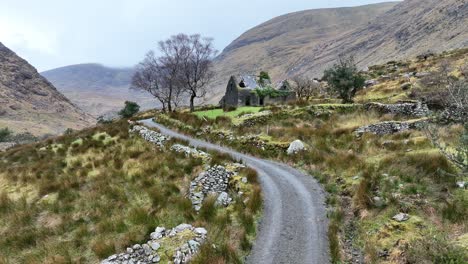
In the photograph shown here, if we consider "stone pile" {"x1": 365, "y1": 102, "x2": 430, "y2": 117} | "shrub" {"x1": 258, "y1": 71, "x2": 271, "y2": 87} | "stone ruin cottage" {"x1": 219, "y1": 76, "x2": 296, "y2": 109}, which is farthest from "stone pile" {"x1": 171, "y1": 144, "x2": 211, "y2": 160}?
"shrub" {"x1": 258, "y1": 71, "x2": 271, "y2": 87}

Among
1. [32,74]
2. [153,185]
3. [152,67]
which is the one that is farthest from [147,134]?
[32,74]

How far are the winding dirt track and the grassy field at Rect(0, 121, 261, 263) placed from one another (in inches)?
20.5

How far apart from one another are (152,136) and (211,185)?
1323 cm

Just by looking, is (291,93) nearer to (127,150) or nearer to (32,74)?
(127,150)

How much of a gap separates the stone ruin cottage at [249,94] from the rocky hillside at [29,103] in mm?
80155

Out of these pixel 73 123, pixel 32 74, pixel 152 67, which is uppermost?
pixel 32 74

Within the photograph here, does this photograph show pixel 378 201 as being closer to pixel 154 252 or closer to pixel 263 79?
pixel 154 252

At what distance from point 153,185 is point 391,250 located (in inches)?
416

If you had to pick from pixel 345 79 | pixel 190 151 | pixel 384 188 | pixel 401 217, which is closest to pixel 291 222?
pixel 401 217

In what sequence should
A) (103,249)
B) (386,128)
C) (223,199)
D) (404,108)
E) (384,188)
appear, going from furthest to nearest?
(404,108)
(386,128)
(223,199)
(384,188)
(103,249)

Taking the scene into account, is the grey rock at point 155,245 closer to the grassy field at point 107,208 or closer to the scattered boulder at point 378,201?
the grassy field at point 107,208

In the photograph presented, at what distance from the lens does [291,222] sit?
34.5 ft

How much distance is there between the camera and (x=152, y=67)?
2562 inches

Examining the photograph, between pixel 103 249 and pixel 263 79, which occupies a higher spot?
pixel 263 79
